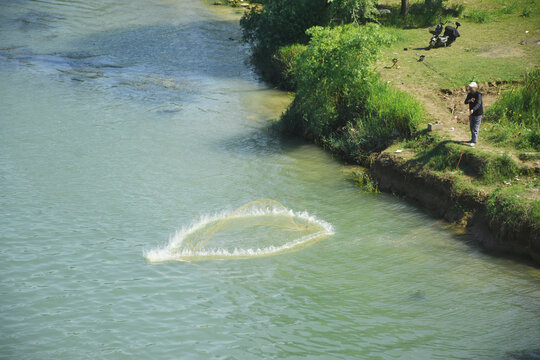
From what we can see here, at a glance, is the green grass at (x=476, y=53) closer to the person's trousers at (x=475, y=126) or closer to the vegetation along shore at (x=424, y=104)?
the vegetation along shore at (x=424, y=104)

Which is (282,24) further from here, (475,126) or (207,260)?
(207,260)

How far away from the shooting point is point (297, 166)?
17953mm

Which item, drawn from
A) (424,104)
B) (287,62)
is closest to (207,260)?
(424,104)

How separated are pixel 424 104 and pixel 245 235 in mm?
9252

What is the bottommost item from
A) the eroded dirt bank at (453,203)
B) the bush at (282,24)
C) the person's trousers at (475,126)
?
the eroded dirt bank at (453,203)

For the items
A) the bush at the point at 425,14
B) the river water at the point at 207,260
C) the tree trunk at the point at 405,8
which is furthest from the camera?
the tree trunk at the point at 405,8

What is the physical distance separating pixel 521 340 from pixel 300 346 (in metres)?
4.03

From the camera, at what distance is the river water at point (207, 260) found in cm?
938

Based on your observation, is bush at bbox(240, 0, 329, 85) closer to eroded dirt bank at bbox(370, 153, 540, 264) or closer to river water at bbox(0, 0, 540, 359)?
river water at bbox(0, 0, 540, 359)

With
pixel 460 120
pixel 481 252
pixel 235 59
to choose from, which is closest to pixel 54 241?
pixel 481 252

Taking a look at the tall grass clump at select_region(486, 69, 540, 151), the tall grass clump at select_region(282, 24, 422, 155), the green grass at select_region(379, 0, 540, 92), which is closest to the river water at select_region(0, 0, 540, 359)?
the tall grass clump at select_region(282, 24, 422, 155)

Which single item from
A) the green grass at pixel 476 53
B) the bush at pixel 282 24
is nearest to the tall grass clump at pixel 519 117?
the green grass at pixel 476 53

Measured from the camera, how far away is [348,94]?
1925 cm

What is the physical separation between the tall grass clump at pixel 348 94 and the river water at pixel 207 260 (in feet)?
4.12
